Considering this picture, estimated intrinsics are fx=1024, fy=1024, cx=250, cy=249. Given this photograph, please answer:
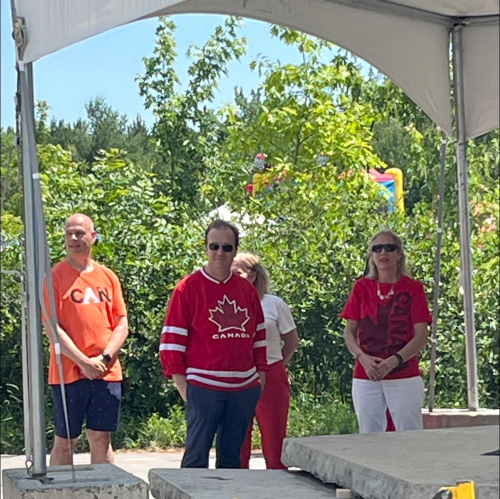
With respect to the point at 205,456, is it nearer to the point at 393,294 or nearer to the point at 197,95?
the point at 393,294

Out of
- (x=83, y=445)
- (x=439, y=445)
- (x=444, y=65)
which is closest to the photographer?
(x=439, y=445)

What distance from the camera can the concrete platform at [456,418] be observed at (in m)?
6.55

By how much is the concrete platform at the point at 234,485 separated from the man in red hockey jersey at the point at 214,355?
29.0 inches

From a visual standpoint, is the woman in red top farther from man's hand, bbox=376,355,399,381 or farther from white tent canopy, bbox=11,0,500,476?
white tent canopy, bbox=11,0,500,476

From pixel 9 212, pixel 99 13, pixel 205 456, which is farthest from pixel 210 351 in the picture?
pixel 9 212

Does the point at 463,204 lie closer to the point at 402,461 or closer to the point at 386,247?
the point at 386,247

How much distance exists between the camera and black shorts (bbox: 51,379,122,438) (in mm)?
5332

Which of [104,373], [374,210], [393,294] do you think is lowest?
[104,373]

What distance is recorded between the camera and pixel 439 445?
405 centimetres

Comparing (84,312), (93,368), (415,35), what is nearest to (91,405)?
(93,368)

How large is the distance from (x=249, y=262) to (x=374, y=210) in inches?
157

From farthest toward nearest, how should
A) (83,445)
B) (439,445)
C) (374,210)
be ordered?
(374,210) < (83,445) < (439,445)

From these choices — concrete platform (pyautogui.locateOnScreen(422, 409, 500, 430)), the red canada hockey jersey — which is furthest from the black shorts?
concrete platform (pyautogui.locateOnScreen(422, 409, 500, 430))

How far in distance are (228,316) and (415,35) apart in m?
2.46
